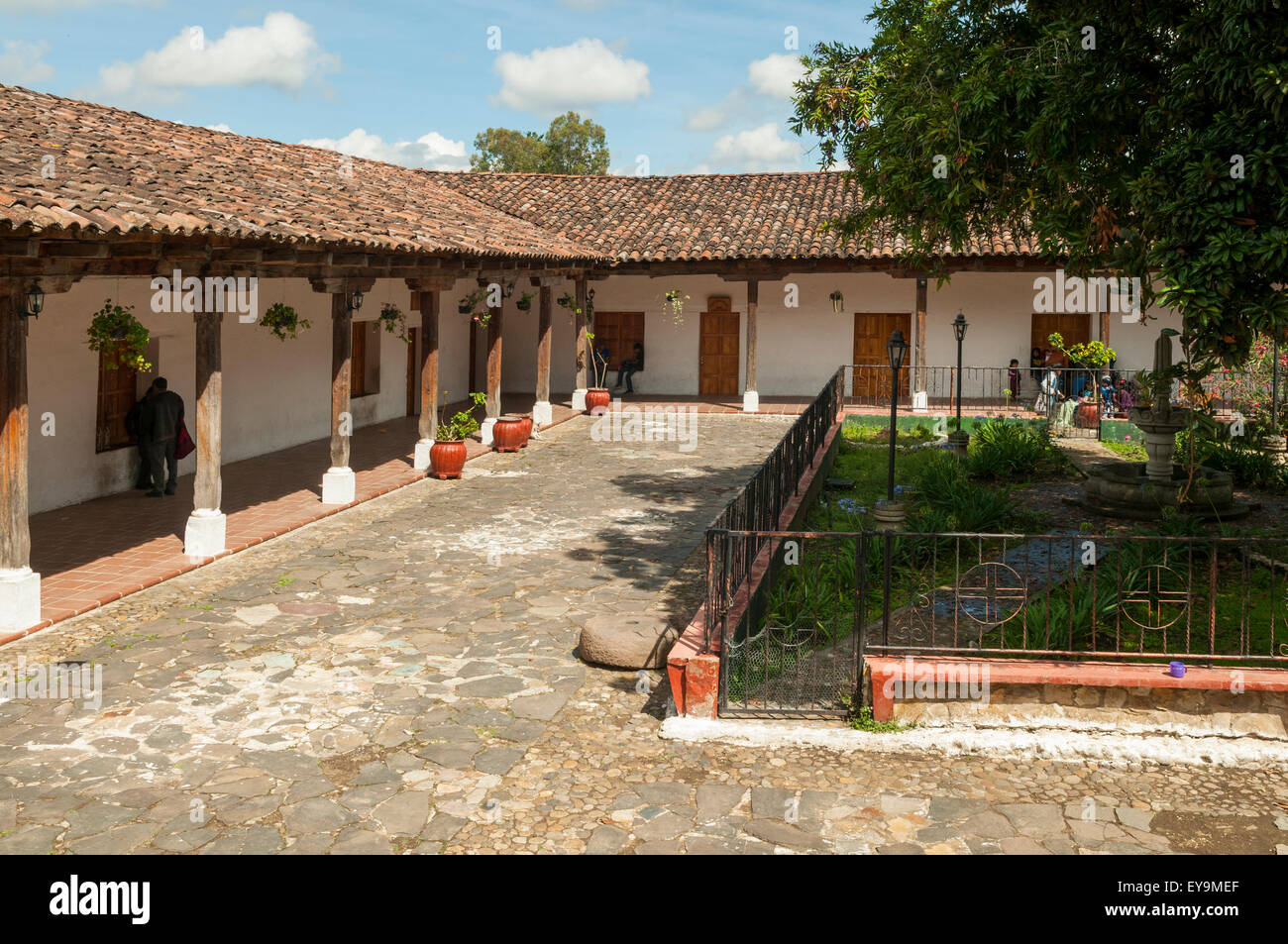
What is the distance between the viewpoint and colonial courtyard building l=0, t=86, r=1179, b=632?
9078 mm

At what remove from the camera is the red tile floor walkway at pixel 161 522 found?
9547 millimetres

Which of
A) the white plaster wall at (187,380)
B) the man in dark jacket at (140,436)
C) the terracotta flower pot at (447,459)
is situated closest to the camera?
the white plaster wall at (187,380)

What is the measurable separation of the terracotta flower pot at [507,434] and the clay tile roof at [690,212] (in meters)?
6.47

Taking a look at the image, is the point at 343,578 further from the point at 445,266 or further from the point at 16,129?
the point at 445,266

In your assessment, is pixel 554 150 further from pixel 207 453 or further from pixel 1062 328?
pixel 207 453

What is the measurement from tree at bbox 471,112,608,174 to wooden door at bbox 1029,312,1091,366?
36.7 meters

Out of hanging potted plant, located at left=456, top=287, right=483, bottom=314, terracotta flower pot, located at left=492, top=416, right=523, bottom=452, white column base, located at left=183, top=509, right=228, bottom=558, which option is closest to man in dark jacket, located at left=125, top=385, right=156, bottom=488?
white column base, located at left=183, top=509, right=228, bottom=558

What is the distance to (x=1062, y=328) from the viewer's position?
24.8 m

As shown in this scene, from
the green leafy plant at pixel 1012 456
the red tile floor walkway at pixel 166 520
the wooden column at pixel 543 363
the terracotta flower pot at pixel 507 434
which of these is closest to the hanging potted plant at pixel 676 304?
the wooden column at pixel 543 363

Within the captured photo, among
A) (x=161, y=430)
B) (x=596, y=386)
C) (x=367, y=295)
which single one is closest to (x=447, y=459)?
(x=161, y=430)

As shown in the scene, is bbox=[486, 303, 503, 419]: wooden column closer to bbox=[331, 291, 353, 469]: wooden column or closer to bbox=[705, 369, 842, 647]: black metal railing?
bbox=[331, 291, 353, 469]: wooden column

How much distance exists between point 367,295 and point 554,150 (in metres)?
41.8

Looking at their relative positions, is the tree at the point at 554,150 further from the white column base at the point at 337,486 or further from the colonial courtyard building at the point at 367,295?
the white column base at the point at 337,486

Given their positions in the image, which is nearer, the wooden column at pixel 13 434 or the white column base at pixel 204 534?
the wooden column at pixel 13 434
